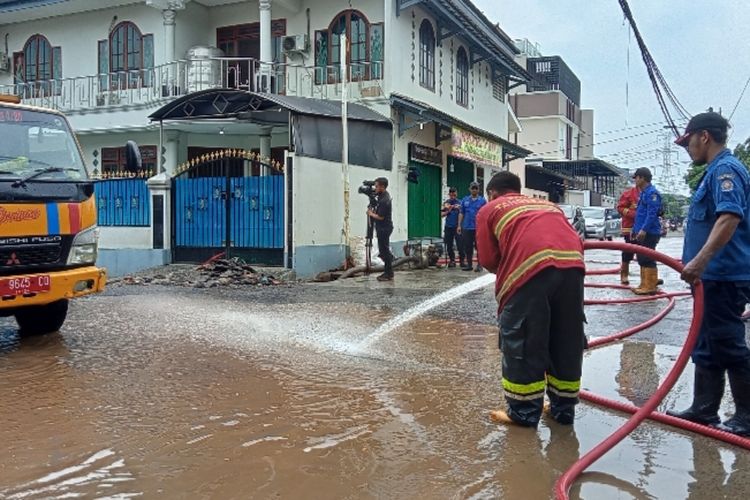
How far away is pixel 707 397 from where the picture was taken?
4.05m

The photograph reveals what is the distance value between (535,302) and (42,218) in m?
4.28

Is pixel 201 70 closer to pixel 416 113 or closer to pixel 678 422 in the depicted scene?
pixel 416 113

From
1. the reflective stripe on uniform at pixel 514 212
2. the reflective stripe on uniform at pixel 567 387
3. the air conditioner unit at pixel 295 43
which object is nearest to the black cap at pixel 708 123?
the reflective stripe on uniform at pixel 514 212

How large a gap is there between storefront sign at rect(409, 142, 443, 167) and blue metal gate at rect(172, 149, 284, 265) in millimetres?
4758

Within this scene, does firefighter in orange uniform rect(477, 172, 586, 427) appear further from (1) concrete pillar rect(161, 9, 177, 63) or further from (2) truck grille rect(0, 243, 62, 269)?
(1) concrete pillar rect(161, 9, 177, 63)

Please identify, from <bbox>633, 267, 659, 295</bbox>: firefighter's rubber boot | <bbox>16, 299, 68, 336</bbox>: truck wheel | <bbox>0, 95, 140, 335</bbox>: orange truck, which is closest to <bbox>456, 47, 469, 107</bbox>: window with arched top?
<bbox>633, 267, 659, 295</bbox>: firefighter's rubber boot

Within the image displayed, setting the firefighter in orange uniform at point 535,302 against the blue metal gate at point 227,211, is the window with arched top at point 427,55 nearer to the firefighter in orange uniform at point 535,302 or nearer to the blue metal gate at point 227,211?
the blue metal gate at point 227,211

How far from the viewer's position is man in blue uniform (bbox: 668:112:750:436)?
12.4 feet

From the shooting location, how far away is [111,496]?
308 centimetres

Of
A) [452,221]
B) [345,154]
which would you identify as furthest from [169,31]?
[452,221]

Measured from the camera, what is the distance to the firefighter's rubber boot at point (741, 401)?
12.6 ft

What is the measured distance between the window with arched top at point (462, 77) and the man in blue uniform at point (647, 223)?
11.5 meters

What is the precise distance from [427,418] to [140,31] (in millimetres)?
17180

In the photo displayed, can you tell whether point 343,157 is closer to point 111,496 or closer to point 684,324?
point 684,324
